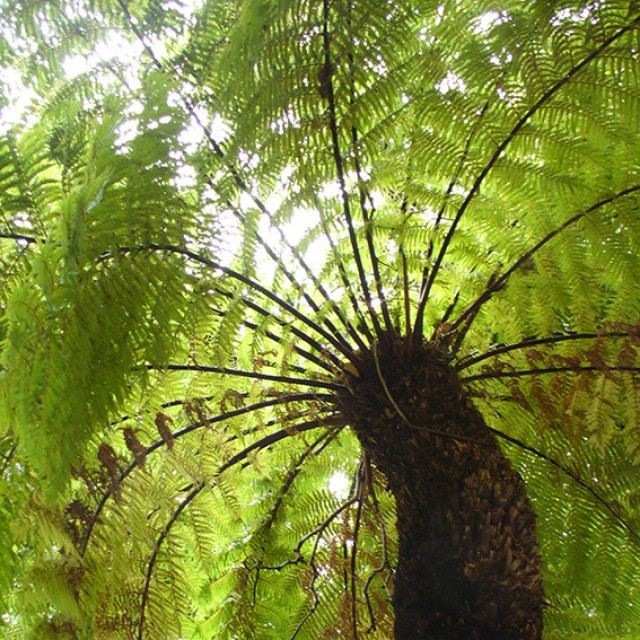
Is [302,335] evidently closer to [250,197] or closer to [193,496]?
[250,197]

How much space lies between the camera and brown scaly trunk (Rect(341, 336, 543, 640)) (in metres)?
1.09

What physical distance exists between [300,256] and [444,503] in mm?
772

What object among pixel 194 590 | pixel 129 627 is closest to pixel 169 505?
pixel 129 627

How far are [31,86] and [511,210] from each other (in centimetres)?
149

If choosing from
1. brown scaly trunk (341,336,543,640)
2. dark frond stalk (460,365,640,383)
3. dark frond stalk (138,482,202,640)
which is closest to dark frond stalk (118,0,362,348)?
brown scaly trunk (341,336,543,640)

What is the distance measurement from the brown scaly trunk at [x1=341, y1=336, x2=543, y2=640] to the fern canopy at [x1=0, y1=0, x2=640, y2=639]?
2.1 inches

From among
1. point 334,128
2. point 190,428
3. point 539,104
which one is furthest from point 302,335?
point 539,104

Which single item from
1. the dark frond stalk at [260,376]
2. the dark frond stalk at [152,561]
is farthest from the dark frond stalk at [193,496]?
the dark frond stalk at [260,376]

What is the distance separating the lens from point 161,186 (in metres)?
1.31

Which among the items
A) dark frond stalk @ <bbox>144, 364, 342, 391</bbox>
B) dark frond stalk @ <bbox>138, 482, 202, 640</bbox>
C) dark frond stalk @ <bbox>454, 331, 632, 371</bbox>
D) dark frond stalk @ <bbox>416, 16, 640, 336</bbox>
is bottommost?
dark frond stalk @ <bbox>138, 482, 202, 640</bbox>

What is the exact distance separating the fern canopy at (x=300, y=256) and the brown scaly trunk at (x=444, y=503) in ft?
0.17

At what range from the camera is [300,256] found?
168 centimetres

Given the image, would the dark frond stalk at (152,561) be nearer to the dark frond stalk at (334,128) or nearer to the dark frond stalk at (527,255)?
the dark frond stalk at (334,128)

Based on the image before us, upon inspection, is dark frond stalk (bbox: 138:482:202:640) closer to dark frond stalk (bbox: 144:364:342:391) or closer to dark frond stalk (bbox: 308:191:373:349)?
dark frond stalk (bbox: 144:364:342:391)
